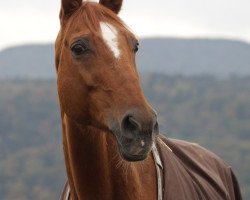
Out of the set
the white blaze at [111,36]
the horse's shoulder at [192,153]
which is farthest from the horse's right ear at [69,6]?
the horse's shoulder at [192,153]

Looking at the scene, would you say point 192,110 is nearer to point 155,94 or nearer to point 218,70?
point 155,94

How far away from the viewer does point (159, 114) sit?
6744 centimetres

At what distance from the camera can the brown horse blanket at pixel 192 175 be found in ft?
23.8

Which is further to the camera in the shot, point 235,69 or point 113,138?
point 235,69

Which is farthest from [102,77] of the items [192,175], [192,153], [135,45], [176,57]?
[176,57]

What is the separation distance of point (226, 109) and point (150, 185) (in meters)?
69.9

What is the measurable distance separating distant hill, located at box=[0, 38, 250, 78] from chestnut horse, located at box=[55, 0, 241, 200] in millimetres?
139084

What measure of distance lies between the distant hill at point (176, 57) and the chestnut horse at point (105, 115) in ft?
456

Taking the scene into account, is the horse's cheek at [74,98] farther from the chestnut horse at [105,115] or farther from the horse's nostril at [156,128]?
the horse's nostril at [156,128]

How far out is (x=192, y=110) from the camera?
256ft

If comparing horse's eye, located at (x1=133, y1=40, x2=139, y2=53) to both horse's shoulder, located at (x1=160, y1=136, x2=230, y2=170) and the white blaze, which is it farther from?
horse's shoulder, located at (x1=160, y1=136, x2=230, y2=170)

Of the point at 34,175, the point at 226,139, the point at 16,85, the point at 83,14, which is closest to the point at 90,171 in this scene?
the point at 83,14

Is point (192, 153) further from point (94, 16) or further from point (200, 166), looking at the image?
point (94, 16)

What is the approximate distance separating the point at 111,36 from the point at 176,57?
150m
